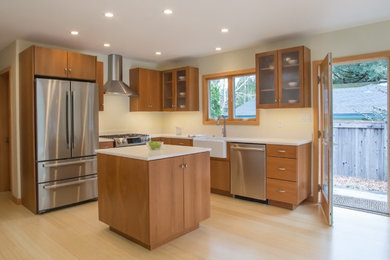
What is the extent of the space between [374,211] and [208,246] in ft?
7.85

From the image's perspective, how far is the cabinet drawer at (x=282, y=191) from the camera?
3678mm

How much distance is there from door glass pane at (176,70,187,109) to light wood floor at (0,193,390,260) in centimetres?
241

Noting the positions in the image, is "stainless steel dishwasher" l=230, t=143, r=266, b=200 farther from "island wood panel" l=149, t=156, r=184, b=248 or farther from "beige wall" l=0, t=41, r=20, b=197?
"beige wall" l=0, t=41, r=20, b=197

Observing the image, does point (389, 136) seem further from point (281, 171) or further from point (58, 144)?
point (58, 144)

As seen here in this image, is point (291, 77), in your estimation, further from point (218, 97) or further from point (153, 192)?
point (153, 192)

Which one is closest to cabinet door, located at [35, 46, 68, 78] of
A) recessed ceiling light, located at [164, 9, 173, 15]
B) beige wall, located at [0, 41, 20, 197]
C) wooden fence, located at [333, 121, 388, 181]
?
beige wall, located at [0, 41, 20, 197]

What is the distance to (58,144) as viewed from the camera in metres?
3.82

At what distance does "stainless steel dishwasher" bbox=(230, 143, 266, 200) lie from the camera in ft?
12.9

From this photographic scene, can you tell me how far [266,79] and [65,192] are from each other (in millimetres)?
3376

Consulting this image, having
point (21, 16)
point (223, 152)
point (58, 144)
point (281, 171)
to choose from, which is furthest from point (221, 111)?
point (21, 16)

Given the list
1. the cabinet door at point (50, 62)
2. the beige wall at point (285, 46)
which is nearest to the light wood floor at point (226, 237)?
the beige wall at point (285, 46)

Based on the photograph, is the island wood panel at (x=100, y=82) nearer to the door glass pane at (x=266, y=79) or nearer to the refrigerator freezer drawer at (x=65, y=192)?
the refrigerator freezer drawer at (x=65, y=192)

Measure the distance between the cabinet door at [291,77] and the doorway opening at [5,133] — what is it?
15.0ft

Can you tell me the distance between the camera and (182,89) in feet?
17.9
